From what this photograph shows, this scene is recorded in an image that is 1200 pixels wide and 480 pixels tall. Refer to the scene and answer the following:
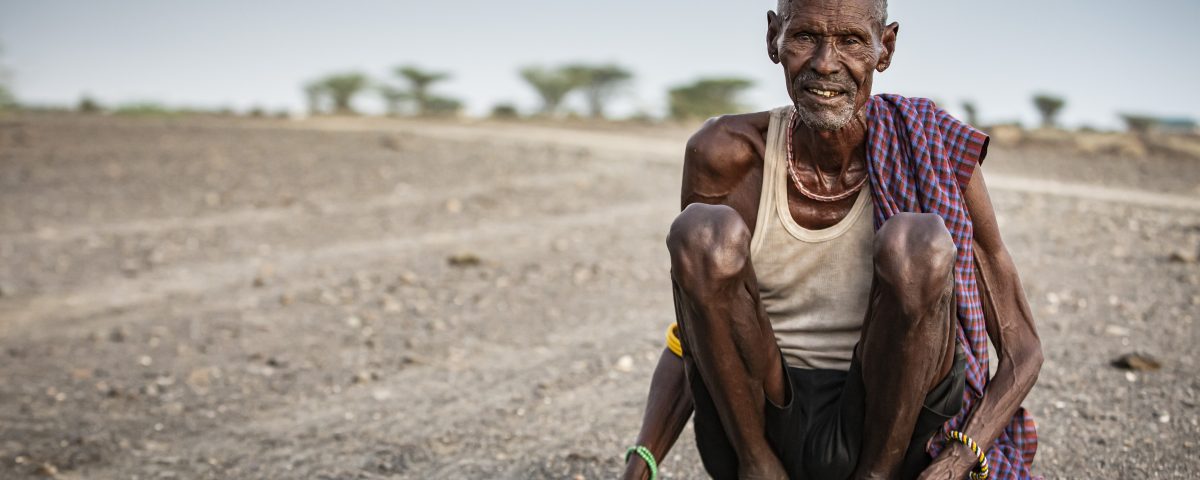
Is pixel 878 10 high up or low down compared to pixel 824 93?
up

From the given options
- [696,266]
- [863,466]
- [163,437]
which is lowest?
[163,437]

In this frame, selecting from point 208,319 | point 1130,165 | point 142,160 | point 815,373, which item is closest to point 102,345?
point 208,319

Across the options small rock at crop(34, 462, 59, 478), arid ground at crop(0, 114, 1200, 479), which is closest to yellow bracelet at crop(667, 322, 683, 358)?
arid ground at crop(0, 114, 1200, 479)

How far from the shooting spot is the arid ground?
11.2 ft

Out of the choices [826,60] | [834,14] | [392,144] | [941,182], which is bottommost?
[392,144]

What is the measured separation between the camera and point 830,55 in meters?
2.14

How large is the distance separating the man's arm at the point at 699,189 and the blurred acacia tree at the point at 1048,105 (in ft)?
47.0

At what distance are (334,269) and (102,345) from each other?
1628 mm

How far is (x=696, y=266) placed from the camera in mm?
1962

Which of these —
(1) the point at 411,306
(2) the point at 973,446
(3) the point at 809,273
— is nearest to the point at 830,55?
(3) the point at 809,273

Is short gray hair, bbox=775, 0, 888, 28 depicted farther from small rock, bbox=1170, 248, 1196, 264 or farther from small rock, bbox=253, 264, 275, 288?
small rock, bbox=253, 264, 275, 288

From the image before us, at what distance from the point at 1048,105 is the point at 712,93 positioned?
6.14 metres

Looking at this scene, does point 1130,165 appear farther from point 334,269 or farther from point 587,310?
point 334,269

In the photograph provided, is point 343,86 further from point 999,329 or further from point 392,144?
point 999,329
